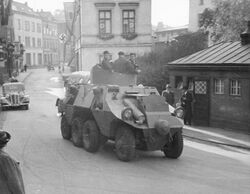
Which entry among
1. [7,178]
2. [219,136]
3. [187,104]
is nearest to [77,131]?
Result: [219,136]

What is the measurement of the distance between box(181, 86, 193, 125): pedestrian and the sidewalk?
739 millimetres

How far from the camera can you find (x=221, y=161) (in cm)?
1030

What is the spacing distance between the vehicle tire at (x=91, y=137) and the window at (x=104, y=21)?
81.4 feet

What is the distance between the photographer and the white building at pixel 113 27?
114 ft

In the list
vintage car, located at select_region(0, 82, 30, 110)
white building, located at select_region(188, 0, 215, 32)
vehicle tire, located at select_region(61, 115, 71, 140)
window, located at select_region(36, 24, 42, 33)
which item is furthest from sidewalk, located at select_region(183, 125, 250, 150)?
window, located at select_region(36, 24, 42, 33)

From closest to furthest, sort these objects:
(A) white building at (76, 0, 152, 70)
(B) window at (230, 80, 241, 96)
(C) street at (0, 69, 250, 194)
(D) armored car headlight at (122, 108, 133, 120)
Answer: (C) street at (0, 69, 250, 194)
(D) armored car headlight at (122, 108, 133, 120)
(B) window at (230, 80, 241, 96)
(A) white building at (76, 0, 152, 70)

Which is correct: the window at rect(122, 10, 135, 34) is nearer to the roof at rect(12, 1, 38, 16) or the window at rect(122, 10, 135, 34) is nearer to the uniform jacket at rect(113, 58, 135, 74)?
the uniform jacket at rect(113, 58, 135, 74)

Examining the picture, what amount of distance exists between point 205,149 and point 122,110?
3366 millimetres

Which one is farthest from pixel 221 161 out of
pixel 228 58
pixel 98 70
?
pixel 228 58

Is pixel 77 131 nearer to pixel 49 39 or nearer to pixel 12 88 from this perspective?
pixel 12 88

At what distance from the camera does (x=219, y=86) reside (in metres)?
15.2

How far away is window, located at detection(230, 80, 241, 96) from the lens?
14375 millimetres

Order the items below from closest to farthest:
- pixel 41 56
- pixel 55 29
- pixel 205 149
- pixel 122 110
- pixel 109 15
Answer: pixel 122 110 → pixel 205 149 → pixel 109 15 → pixel 41 56 → pixel 55 29

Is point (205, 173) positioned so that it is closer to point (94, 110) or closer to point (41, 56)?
point (94, 110)
